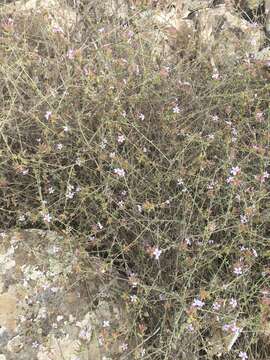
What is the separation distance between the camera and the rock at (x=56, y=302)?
6.74 feet

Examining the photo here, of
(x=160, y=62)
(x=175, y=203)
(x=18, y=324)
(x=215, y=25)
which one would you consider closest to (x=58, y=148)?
(x=175, y=203)

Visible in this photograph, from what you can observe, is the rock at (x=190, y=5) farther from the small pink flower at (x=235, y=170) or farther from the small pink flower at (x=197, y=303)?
the small pink flower at (x=197, y=303)

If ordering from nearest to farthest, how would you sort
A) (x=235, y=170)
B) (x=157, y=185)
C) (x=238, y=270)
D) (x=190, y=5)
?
1. (x=238, y=270)
2. (x=235, y=170)
3. (x=157, y=185)
4. (x=190, y=5)

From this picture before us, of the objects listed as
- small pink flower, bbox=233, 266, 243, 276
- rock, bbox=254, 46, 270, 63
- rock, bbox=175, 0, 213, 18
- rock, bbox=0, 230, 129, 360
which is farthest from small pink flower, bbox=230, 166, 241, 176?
rock, bbox=175, 0, 213, 18

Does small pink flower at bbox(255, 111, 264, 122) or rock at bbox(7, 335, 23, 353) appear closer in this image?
rock at bbox(7, 335, 23, 353)

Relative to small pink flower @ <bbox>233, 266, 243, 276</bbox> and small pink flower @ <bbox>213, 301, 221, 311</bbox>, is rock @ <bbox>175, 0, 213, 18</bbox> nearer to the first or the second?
small pink flower @ <bbox>233, 266, 243, 276</bbox>

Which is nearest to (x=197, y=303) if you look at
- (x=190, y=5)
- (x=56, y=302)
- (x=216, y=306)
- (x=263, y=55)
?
(x=216, y=306)

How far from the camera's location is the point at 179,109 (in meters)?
2.69

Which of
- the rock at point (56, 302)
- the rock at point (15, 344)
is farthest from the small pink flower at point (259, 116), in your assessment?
Answer: the rock at point (15, 344)

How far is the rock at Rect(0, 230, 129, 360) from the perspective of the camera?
6.74ft

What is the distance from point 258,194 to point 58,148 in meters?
0.96

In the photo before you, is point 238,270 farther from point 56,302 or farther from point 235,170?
point 56,302

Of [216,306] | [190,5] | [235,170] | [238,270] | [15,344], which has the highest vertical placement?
[190,5]

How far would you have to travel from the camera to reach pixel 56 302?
84.0 inches
